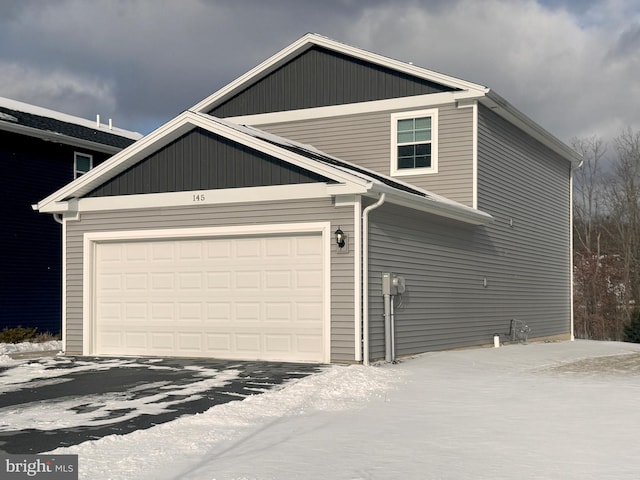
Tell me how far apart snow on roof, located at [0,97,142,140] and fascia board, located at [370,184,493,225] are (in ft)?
37.5

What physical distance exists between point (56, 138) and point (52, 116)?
3080 mm

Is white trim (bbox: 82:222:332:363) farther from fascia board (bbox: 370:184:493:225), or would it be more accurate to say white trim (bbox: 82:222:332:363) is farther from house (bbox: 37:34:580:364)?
fascia board (bbox: 370:184:493:225)

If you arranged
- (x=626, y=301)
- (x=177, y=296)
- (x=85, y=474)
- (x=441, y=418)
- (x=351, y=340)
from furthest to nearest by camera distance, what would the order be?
(x=626, y=301)
(x=177, y=296)
(x=351, y=340)
(x=441, y=418)
(x=85, y=474)

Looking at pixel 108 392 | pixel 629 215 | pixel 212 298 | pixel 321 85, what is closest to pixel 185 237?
pixel 212 298

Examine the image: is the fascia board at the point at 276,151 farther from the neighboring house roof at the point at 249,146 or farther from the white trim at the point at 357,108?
the white trim at the point at 357,108

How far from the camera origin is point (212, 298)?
46.4 feet

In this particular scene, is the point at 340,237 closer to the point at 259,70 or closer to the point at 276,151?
the point at 276,151

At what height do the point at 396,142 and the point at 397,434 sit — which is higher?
the point at 396,142

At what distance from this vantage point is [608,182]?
42.3 m

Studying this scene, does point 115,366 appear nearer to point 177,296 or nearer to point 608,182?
point 177,296

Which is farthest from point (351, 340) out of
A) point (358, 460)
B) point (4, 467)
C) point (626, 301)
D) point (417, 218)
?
point (626, 301)

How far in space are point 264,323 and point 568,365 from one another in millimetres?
5620

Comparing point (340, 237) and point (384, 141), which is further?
point (384, 141)

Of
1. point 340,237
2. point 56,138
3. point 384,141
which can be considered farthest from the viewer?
point 56,138
